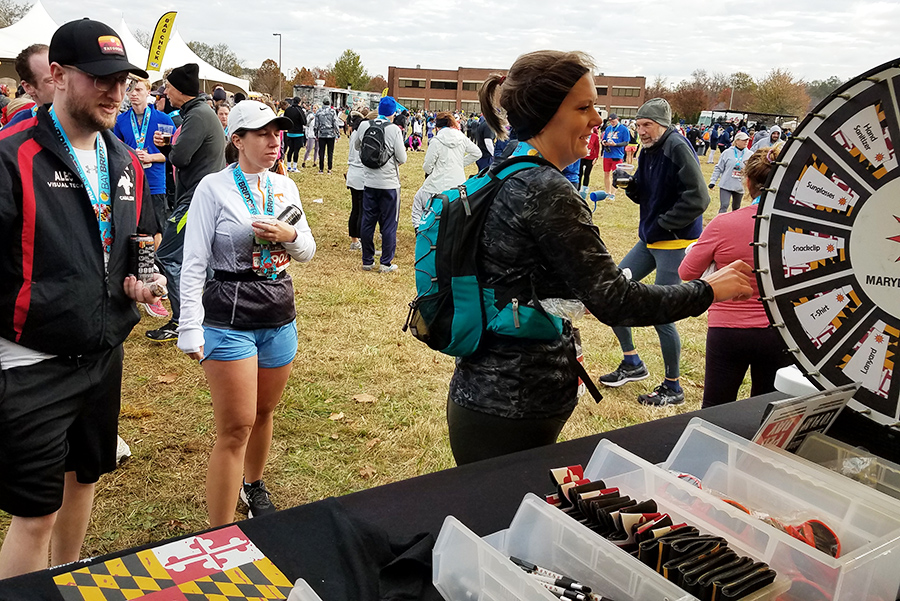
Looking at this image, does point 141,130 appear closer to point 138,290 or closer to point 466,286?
point 138,290

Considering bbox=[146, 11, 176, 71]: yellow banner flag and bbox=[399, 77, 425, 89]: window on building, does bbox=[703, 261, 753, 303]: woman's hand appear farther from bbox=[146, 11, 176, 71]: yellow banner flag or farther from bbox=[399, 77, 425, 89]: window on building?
bbox=[399, 77, 425, 89]: window on building

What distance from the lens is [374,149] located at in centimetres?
689

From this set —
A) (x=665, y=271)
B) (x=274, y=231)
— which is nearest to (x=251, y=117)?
(x=274, y=231)

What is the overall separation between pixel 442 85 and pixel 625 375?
89217 millimetres

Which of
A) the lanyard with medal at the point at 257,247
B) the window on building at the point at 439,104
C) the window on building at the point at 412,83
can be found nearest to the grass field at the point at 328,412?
the lanyard with medal at the point at 257,247

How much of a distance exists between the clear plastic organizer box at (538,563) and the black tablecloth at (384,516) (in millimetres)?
177

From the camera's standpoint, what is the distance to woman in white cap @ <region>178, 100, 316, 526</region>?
2.45 metres

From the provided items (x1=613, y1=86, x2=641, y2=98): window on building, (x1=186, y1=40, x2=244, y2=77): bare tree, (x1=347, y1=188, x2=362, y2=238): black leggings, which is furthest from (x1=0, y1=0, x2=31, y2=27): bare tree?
(x1=613, y1=86, x2=641, y2=98): window on building

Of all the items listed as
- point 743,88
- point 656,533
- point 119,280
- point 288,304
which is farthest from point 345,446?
point 743,88

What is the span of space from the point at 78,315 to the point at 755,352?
2762mm

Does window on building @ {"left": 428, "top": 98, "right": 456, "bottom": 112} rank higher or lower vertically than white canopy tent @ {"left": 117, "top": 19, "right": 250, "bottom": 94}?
higher

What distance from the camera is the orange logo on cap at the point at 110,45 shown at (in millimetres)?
1946

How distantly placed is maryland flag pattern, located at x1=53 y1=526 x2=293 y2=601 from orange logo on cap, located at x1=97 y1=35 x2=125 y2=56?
1479 millimetres

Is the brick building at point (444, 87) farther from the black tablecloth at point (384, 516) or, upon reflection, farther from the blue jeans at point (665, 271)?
the black tablecloth at point (384, 516)
